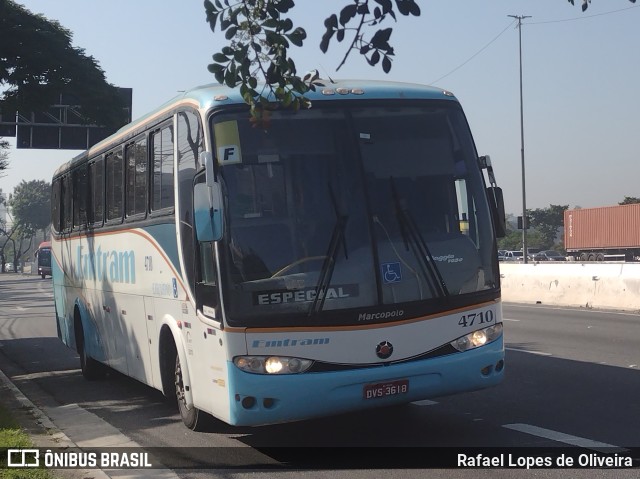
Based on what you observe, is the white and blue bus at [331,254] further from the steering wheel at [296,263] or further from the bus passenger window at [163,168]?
the bus passenger window at [163,168]

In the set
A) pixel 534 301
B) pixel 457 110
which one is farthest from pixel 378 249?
pixel 534 301

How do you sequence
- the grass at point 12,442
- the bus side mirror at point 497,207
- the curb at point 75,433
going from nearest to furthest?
the grass at point 12,442 < the curb at point 75,433 < the bus side mirror at point 497,207

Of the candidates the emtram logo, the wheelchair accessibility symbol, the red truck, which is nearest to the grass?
the emtram logo

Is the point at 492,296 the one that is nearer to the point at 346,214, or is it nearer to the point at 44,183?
the point at 346,214

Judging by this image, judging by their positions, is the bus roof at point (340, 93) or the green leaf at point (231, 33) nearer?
the green leaf at point (231, 33)

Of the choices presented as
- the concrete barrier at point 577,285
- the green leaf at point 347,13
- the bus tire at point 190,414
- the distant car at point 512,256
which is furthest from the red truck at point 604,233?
the green leaf at point 347,13

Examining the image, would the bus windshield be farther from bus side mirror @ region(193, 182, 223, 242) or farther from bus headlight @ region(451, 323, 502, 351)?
bus headlight @ region(451, 323, 502, 351)

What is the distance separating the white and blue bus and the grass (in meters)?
1.46

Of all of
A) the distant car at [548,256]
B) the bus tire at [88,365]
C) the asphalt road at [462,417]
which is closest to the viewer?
the asphalt road at [462,417]

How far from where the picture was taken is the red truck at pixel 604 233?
6000cm

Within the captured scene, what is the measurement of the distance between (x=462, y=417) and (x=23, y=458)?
401 centimetres

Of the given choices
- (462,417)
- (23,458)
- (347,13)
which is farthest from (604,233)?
(347,13)

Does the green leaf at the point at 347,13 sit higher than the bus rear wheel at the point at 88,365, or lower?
higher

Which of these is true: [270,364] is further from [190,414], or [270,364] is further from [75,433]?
[75,433]
